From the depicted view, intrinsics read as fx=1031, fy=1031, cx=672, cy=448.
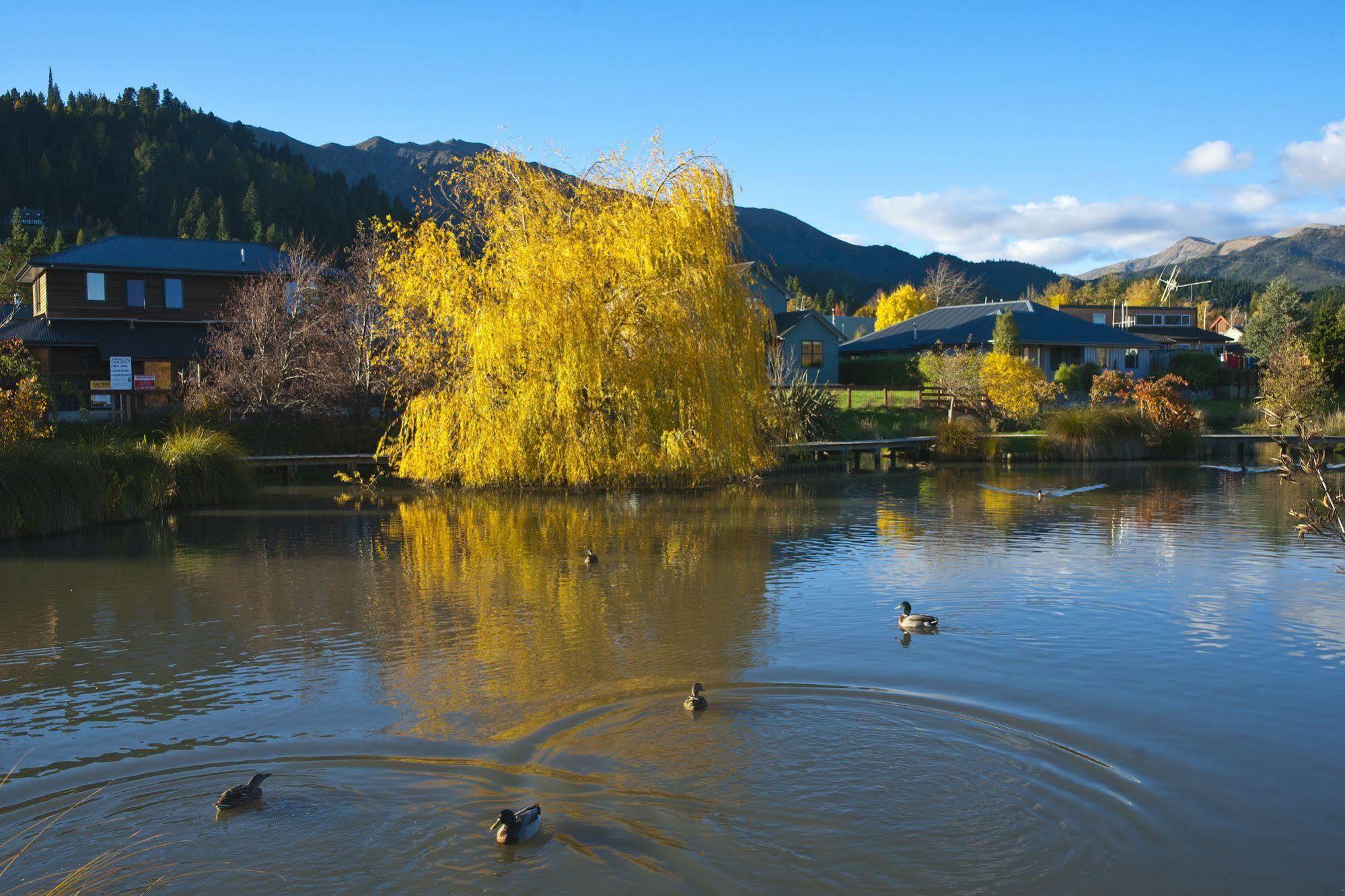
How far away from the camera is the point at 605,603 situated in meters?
14.5

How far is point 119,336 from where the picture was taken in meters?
47.1

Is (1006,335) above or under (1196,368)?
above

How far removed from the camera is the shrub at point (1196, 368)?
2365 inches

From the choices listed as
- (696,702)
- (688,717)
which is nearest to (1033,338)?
(696,702)

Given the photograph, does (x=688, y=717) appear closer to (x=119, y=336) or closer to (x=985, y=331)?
(x=119, y=336)

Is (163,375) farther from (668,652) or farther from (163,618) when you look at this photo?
(668,652)

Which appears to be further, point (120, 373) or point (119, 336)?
point (119, 336)

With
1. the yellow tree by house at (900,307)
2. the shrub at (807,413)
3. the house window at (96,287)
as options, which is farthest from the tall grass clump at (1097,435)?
the yellow tree by house at (900,307)

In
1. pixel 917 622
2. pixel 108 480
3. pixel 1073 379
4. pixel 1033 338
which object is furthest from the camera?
pixel 1033 338

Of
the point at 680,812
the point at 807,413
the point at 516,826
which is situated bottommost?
the point at 680,812

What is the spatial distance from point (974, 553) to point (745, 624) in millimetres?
7005

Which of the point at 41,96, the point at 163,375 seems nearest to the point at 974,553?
the point at 163,375

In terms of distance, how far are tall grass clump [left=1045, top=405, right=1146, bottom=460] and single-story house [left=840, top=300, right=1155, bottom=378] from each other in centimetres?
1864

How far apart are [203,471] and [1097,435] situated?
30.5m
